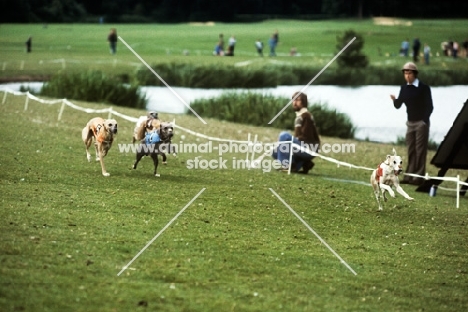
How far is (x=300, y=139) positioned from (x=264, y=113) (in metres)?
12.1

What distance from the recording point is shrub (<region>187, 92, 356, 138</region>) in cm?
3391

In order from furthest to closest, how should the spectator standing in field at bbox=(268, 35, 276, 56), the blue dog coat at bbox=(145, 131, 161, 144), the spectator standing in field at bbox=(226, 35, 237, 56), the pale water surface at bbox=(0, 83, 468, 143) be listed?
the spectator standing in field at bbox=(268, 35, 276, 56)
the spectator standing in field at bbox=(226, 35, 237, 56)
the pale water surface at bbox=(0, 83, 468, 143)
the blue dog coat at bbox=(145, 131, 161, 144)

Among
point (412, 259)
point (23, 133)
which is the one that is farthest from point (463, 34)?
point (412, 259)

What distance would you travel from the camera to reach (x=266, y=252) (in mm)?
15195

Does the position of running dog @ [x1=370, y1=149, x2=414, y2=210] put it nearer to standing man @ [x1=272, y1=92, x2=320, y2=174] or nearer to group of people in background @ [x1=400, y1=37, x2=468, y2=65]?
standing man @ [x1=272, y1=92, x2=320, y2=174]

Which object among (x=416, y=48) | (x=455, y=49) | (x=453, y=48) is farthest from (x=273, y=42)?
(x=455, y=49)

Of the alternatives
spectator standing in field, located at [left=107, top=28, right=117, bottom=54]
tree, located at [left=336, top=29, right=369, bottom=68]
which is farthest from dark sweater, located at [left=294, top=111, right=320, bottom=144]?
tree, located at [left=336, top=29, right=369, bottom=68]

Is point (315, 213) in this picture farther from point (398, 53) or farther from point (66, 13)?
point (398, 53)

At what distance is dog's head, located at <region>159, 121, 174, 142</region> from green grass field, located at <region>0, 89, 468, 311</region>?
127cm

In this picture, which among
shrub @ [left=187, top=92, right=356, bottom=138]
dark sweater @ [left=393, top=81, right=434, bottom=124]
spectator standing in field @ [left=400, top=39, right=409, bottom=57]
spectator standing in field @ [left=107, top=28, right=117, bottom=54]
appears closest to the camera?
dark sweater @ [left=393, top=81, right=434, bottom=124]

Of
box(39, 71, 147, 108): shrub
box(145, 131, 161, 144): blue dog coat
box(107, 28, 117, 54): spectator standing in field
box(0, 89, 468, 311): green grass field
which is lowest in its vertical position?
box(0, 89, 468, 311): green grass field

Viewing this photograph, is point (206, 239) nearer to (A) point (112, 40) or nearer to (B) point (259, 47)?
(A) point (112, 40)

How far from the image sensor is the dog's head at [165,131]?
15242mm

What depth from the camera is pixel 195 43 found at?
3691cm
